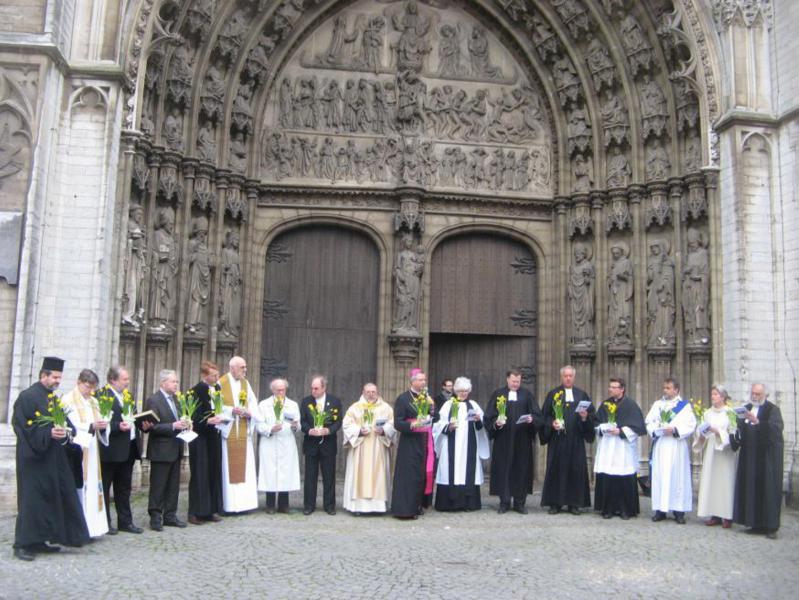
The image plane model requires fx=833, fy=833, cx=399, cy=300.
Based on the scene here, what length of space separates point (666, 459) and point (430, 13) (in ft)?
30.6

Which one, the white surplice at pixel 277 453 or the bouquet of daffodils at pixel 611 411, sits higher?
the bouquet of daffodils at pixel 611 411

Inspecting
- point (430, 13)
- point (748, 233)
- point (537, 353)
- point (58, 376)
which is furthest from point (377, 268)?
point (58, 376)

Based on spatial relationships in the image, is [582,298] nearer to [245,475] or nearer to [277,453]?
[277,453]

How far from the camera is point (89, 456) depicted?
802 centimetres

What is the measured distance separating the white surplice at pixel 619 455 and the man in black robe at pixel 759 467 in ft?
3.87

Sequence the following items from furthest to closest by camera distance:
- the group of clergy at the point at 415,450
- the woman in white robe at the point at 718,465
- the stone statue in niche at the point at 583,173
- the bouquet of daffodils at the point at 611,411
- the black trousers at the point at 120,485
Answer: the stone statue in niche at the point at 583,173
the bouquet of daffodils at the point at 611,411
the woman in white robe at the point at 718,465
the group of clergy at the point at 415,450
the black trousers at the point at 120,485

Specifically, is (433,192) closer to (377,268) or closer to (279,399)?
(377,268)

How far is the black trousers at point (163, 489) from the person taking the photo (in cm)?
864

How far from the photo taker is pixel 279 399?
33.0 feet

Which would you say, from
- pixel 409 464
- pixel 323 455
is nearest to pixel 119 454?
pixel 323 455

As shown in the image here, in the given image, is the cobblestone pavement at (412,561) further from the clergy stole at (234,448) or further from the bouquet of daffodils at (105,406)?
the bouquet of daffodils at (105,406)

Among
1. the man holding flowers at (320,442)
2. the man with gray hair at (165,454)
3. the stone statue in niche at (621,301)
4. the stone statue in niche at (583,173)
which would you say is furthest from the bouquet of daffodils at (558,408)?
the stone statue in niche at (583,173)

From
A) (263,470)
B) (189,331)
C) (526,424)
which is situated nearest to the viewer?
(263,470)

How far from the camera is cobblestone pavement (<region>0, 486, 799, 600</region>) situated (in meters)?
6.43
